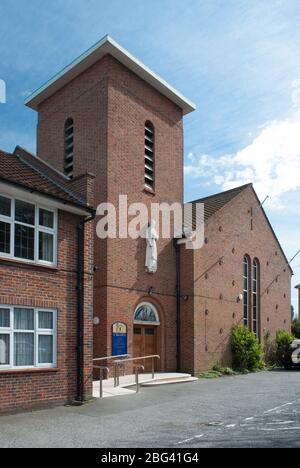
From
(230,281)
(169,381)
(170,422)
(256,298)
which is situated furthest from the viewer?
(256,298)

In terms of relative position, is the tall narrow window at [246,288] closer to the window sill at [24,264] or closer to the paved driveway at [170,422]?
the paved driveway at [170,422]

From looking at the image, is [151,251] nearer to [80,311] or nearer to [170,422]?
[80,311]

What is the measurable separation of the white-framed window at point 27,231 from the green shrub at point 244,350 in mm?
12448

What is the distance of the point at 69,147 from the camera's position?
71.2 ft

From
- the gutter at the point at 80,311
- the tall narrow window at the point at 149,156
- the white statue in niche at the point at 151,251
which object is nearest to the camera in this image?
the gutter at the point at 80,311

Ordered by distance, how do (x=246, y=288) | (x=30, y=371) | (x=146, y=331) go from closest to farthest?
(x=30, y=371) < (x=146, y=331) < (x=246, y=288)

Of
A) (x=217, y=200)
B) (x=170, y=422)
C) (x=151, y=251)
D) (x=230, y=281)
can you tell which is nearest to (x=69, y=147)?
(x=151, y=251)

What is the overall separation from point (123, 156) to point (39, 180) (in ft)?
19.8

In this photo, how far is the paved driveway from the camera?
9.27m

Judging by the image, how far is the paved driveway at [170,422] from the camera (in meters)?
9.27

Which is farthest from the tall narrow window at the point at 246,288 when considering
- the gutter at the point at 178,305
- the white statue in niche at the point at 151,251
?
the white statue in niche at the point at 151,251

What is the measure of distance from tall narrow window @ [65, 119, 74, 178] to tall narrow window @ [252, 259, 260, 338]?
1124cm

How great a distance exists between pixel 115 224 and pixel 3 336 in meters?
7.71

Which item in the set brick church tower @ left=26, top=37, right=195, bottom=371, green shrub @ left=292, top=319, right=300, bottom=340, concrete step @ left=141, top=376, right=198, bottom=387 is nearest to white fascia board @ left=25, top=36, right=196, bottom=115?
brick church tower @ left=26, top=37, right=195, bottom=371
